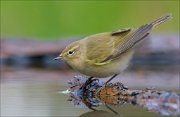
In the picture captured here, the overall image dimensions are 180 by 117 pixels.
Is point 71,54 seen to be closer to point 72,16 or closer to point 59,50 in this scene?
point 59,50

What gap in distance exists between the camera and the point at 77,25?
38.9 feet

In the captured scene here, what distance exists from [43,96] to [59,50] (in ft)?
11.0

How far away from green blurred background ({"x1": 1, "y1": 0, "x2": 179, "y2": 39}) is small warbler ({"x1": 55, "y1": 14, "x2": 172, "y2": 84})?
492cm

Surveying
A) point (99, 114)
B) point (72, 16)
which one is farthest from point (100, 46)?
point (72, 16)

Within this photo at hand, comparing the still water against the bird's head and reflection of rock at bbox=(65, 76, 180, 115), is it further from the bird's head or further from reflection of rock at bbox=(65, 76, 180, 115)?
the bird's head

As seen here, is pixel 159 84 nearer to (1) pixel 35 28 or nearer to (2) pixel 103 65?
(2) pixel 103 65

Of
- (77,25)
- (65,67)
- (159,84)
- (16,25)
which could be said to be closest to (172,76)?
(159,84)

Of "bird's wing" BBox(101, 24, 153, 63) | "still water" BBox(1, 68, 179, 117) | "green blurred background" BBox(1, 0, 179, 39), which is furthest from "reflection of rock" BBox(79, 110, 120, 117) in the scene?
"green blurred background" BBox(1, 0, 179, 39)

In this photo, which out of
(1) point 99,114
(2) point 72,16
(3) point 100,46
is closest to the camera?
(1) point 99,114

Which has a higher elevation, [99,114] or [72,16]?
[72,16]

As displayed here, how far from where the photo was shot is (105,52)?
6.43m

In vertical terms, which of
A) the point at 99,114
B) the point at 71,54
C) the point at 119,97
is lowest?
the point at 99,114

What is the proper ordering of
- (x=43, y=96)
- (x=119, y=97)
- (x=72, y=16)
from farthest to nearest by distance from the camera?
(x=72, y=16)
(x=43, y=96)
(x=119, y=97)

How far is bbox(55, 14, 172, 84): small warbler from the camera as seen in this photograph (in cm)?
621
